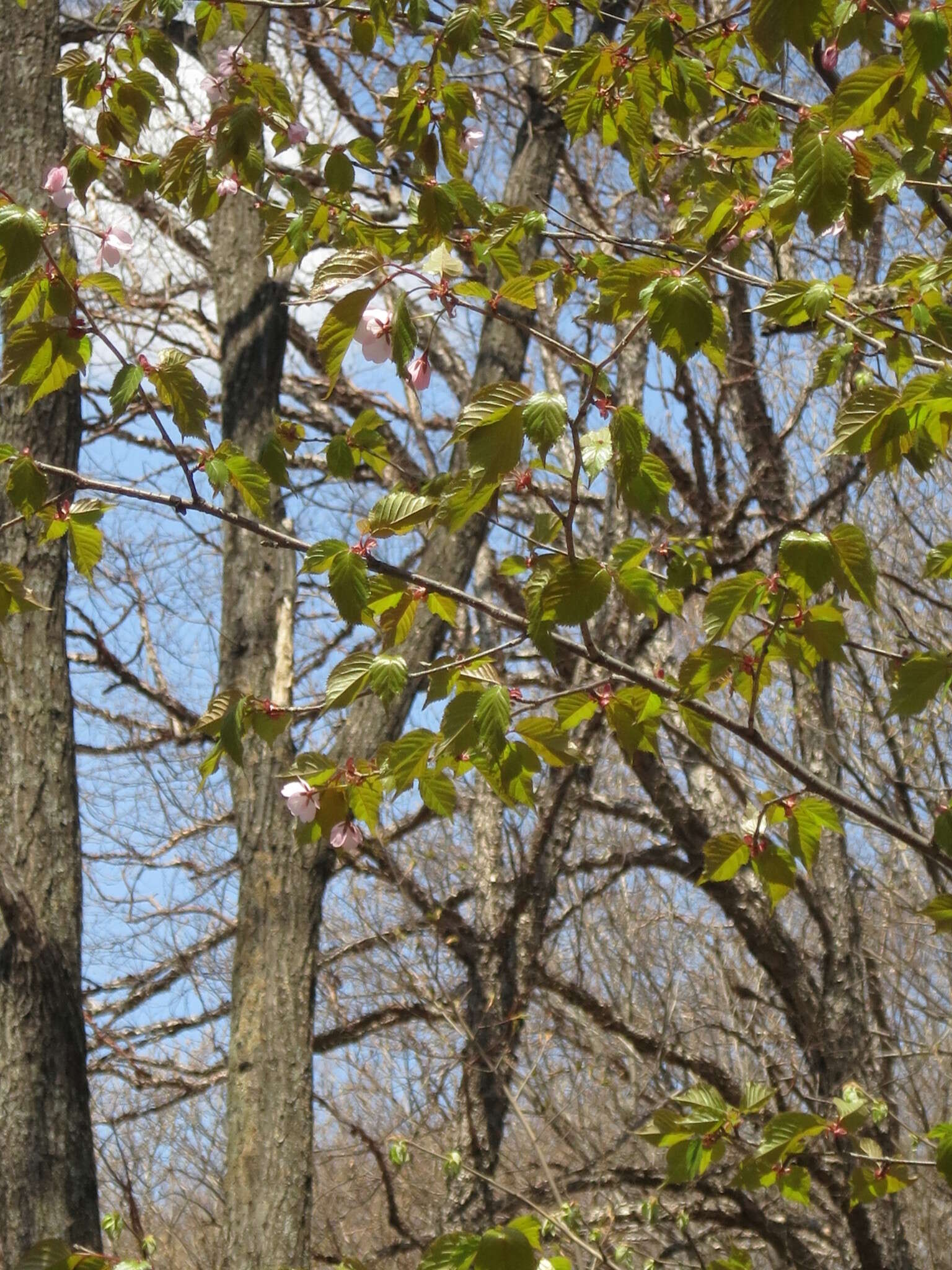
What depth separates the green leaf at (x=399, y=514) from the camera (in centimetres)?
165

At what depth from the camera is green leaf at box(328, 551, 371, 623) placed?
1611mm

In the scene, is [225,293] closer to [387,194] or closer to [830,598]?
[830,598]

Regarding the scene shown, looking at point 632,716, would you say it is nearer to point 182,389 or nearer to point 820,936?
point 182,389

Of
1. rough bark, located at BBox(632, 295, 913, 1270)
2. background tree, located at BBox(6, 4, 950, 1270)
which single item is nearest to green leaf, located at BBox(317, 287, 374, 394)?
background tree, located at BBox(6, 4, 950, 1270)

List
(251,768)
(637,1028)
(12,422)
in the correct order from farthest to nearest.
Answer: (637,1028) → (251,768) → (12,422)

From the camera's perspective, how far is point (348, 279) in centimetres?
150

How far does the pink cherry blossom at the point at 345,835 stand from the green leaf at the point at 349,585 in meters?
0.51

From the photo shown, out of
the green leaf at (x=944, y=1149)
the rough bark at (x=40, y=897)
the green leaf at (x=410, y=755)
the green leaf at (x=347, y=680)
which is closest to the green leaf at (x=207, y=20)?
the rough bark at (x=40, y=897)

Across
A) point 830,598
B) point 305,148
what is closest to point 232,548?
point 305,148

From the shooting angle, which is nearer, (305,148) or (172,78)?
(172,78)

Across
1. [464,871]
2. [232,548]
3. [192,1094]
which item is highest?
[232,548]

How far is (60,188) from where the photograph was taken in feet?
8.18

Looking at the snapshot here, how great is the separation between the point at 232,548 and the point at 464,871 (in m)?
2.93

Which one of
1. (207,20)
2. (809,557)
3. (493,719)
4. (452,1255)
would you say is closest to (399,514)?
(493,719)
